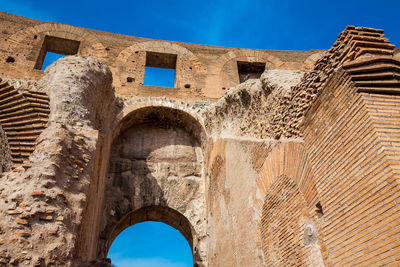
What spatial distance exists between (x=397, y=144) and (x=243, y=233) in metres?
3.06

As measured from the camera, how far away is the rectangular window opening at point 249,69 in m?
9.81

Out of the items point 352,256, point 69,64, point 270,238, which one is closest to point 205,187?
point 270,238

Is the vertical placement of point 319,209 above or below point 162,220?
below

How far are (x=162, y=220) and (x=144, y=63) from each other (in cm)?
432

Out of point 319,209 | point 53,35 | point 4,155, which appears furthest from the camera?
point 53,35

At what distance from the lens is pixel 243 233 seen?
16.0 feet

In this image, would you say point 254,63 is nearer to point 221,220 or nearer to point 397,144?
point 221,220

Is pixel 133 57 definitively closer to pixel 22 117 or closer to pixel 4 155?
pixel 22 117

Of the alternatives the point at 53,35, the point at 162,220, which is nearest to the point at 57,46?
the point at 53,35

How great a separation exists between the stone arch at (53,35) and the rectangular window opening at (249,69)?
4190mm

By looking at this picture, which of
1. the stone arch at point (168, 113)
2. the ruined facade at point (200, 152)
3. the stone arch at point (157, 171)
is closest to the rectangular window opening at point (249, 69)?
the ruined facade at point (200, 152)

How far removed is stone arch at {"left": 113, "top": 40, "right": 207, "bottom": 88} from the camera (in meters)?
8.30

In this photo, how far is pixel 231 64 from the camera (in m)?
9.37

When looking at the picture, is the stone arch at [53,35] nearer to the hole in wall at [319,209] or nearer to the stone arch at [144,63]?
the stone arch at [144,63]
